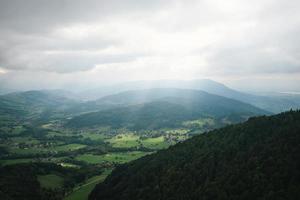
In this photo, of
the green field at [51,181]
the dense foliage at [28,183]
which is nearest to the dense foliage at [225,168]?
the dense foliage at [28,183]

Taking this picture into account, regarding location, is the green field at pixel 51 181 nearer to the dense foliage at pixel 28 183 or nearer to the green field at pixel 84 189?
the dense foliage at pixel 28 183

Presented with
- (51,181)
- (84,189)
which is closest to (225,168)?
(84,189)

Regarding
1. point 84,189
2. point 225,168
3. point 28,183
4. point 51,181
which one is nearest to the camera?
point 225,168

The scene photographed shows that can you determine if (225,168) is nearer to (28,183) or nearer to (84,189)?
(84,189)

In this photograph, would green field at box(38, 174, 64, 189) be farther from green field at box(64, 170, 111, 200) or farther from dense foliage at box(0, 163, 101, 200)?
green field at box(64, 170, 111, 200)

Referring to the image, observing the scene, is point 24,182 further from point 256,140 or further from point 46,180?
point 256,140

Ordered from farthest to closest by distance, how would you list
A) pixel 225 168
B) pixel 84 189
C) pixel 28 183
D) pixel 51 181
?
pixel 51 181
pixel 84 189
pixel 28 183
pixel 225 168
